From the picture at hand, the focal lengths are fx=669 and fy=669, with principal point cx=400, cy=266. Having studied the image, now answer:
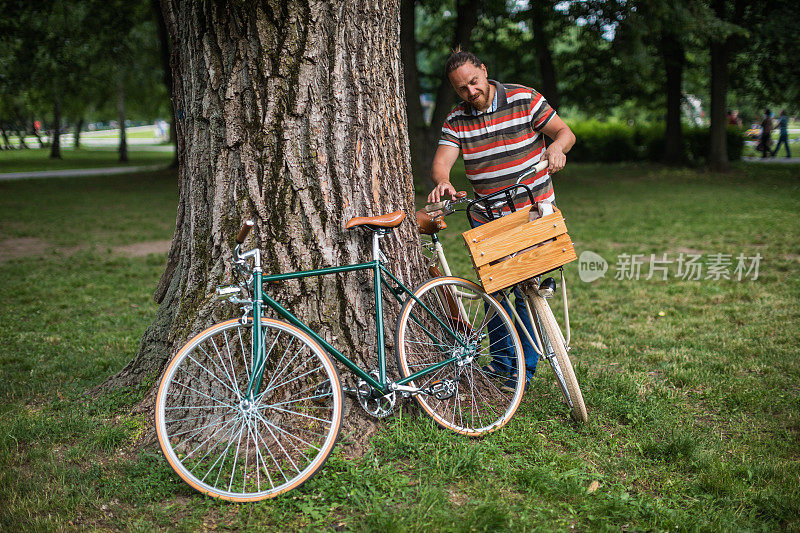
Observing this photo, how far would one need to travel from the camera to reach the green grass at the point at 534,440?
112 inches

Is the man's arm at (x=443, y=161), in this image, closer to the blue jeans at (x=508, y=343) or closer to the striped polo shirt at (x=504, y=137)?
the striped polo shirt at (x=504, y=137)

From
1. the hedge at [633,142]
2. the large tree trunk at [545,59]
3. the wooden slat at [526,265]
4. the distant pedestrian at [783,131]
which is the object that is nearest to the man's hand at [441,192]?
the wooden slat at [526,265]

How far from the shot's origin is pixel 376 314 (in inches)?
131

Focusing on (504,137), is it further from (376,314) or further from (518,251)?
(376,314)

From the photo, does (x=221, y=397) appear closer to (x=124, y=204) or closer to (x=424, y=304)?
(x=424, y=304)

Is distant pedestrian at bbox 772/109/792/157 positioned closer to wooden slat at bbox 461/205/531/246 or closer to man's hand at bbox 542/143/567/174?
man's hand at bbox 542/143/567/174

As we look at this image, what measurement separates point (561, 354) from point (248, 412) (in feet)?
5.46

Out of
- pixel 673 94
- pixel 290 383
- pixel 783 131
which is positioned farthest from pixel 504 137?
pixel 783 131

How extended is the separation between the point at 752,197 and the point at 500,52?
1057 cm

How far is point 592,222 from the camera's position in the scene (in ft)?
39.0

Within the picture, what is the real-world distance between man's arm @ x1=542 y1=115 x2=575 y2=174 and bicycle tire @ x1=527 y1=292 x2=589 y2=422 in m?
0.72

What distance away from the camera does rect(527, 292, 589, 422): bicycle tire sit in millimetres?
3588

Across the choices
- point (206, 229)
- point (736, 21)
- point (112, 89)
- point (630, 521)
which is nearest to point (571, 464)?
point (630, 521)

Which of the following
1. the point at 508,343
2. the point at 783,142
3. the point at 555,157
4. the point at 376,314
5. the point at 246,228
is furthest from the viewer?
the point at 783,142
